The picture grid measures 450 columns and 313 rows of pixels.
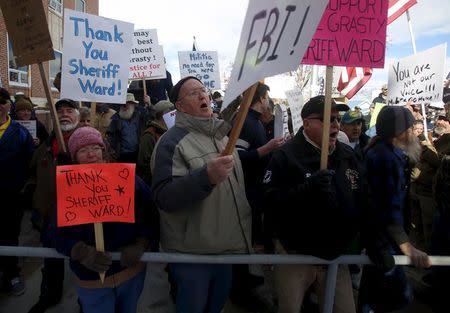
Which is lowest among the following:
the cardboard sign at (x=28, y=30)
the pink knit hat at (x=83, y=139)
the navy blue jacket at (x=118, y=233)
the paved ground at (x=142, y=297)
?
the paved ground at (x=142, y=297)

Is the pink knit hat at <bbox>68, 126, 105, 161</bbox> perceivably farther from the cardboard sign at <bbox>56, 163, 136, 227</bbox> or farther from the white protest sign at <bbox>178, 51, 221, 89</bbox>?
the white protest sign at <bbox>178, 51, 221, 89</bbox>

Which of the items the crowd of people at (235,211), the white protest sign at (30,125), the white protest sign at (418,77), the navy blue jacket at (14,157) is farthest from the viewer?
the white protest sign at (418,77)

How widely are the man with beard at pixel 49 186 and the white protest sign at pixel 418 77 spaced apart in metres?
3.93

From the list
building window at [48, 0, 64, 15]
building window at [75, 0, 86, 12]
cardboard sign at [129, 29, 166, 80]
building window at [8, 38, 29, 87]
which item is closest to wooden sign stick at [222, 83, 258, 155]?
cardboard sign at [129, 29, 166, 80]

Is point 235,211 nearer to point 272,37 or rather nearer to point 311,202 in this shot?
point 311,202

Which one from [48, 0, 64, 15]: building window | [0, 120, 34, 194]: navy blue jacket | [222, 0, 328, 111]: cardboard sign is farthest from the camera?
[48, 0, 64, 15]: building window

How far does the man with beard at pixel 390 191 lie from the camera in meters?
2.43

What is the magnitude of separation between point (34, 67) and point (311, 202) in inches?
669

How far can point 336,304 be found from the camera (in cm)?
235

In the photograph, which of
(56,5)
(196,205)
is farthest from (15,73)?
(196,205)

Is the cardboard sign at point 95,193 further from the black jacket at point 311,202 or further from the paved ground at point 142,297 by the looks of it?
the paved ground at point 142,297

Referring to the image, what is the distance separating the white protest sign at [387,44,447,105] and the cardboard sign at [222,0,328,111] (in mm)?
3535

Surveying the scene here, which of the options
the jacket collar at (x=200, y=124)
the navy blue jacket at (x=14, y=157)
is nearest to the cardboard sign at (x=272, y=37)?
the jacket collar at (x=200, y=124)

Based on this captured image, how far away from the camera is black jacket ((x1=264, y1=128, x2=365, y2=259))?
2.11 metres
